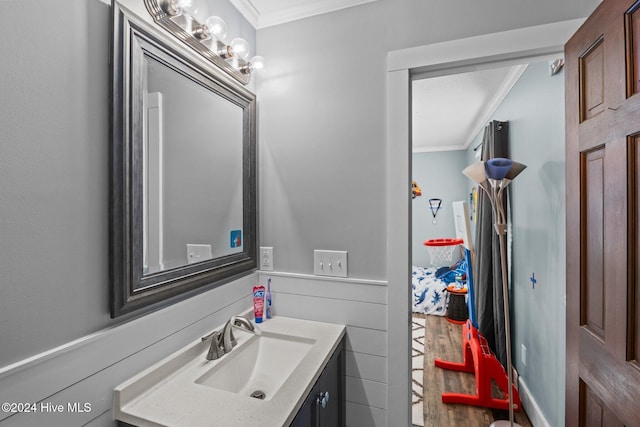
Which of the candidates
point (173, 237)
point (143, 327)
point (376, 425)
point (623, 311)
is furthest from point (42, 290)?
point (623, 311)

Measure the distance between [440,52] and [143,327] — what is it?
1.57 meters

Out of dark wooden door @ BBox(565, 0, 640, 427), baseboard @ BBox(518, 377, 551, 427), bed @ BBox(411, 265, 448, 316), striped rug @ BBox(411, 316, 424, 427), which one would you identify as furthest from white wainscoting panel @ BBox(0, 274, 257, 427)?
bed @ BBox(411, 265, 448, 316)

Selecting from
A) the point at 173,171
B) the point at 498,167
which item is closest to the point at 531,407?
the point at 498,167

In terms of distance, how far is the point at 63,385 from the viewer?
2.39ft

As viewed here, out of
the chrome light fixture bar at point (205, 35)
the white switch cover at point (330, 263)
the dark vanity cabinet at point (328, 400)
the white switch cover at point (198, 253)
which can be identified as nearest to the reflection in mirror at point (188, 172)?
the white switch cover at point (198, 253)

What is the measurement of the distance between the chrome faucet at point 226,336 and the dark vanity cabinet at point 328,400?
0.98 ft

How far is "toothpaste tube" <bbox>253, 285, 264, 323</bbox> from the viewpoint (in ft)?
4.81

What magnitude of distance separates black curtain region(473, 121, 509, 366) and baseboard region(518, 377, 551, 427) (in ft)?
0.86

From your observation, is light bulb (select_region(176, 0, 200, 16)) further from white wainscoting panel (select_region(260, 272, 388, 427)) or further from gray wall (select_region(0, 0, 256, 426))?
white wainscoting panel (select_region(260, 272, 388, 427))

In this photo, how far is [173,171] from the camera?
110 cm

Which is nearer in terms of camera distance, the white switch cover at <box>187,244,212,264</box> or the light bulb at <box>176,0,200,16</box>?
the light bulb at <box>176,0,200,16</box>

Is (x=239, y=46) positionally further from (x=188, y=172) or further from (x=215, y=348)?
(x=215, y=348)

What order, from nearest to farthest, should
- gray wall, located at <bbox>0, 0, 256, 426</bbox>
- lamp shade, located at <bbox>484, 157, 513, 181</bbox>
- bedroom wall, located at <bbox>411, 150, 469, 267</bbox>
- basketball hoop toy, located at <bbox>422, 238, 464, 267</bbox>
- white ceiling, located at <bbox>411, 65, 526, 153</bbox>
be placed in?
gray wall, located at <bbox>0, 0, 256, 426</bbox>, lamp shade, located at <bbox>484, 157, 513, 181</bbox>, white ceiling, located at <bbox>411, 65, 526, 153</bbox>, basketball hoop toy, located at <bbox>422, 238, 464, 267</bbox>, bedroom wall, located at <bbox>411, 150, 469, 267</bbox>

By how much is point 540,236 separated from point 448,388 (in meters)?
1.35
